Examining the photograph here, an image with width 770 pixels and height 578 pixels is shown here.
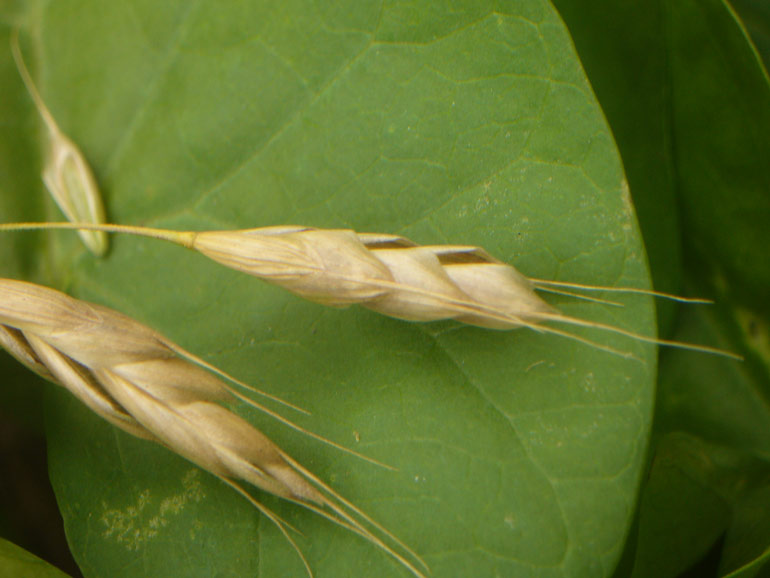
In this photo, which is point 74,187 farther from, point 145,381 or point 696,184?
point 696,184

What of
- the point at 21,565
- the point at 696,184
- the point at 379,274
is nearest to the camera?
the point at 379,274

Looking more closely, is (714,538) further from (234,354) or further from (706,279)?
(234,354)

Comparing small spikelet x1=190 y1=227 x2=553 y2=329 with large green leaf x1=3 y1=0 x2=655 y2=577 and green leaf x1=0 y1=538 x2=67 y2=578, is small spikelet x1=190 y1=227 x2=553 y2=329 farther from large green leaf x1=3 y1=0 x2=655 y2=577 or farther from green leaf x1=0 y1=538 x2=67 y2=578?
green leaf x1=0 y1=538 x2=67 y2=578

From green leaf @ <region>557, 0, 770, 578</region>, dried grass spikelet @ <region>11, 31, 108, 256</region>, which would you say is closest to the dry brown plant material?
dried grass spikelet @ <region>11, 31, 108, 256</region>

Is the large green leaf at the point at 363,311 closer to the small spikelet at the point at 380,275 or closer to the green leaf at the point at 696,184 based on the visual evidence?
the small spikelet at the point at 380,275

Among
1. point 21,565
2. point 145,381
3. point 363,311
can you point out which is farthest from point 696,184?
point 21,565

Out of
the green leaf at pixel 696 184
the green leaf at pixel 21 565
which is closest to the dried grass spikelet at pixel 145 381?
the green leaf at pixel 21 565
